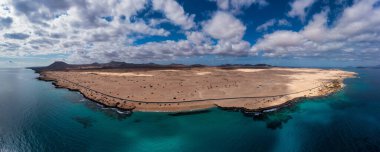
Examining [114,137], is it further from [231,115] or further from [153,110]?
[231,115]

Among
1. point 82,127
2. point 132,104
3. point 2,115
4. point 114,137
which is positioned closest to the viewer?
point 114,137

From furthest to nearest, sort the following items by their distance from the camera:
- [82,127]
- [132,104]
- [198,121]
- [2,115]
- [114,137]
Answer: [132,104], [2,115], [198,121], [82,127], [114,137]

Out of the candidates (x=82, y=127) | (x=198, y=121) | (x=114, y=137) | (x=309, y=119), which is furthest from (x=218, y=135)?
(x=82, y=127)

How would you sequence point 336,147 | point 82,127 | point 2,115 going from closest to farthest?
point 336,147 → point 82,127 → point 2,115

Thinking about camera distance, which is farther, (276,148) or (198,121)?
(198,121)

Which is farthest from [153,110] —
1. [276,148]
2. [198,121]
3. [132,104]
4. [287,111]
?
[287,111]

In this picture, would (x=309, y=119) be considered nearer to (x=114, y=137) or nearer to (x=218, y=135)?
(x=218, y=135)
